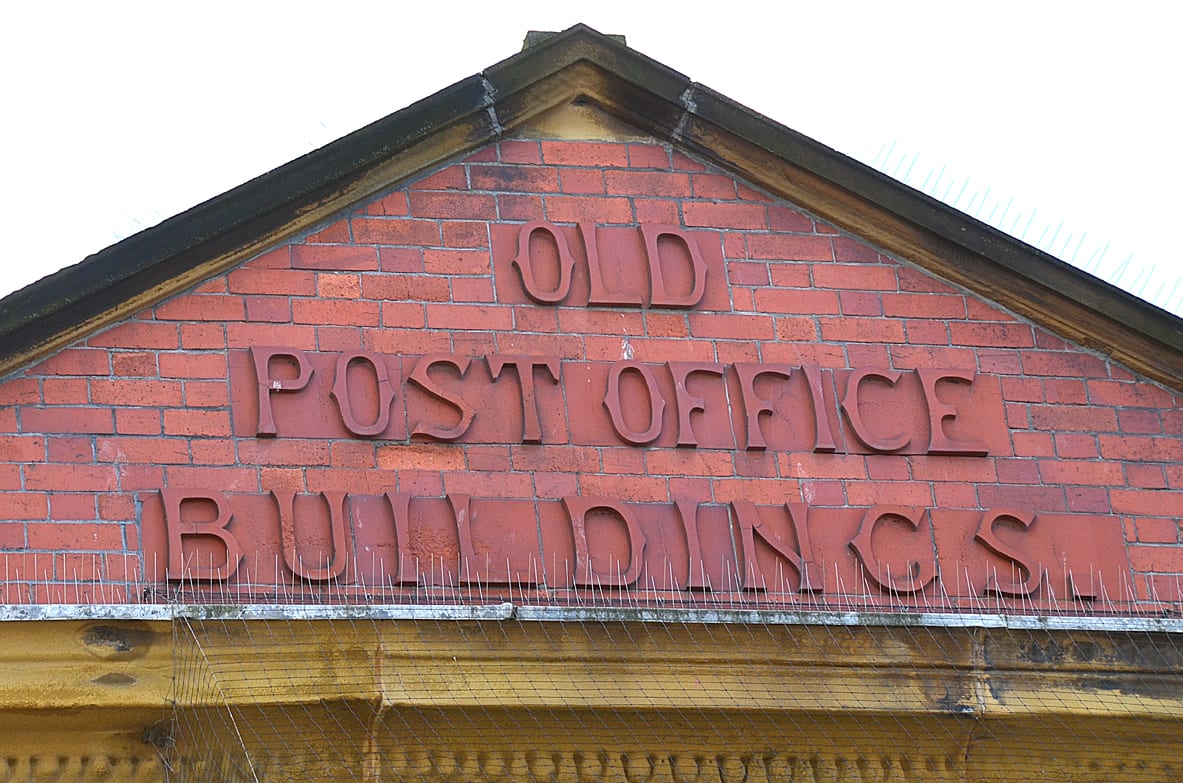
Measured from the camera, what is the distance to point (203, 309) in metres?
5.96

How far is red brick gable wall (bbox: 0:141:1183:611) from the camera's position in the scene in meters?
5.65

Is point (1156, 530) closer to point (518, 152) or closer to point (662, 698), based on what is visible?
point (662, 698)

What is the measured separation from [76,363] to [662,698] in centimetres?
194

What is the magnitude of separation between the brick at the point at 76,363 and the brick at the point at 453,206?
107cm

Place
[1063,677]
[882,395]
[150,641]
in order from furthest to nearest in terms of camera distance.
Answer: [882,395], [1063,677], [150,641]

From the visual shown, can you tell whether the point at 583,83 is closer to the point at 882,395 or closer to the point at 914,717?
the point at 882,395

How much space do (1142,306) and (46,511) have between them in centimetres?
342

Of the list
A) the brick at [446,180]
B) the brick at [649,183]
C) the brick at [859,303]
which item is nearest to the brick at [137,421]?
the brick at [446,180]

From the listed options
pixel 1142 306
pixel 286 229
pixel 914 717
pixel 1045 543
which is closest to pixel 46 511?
pixel 286 229

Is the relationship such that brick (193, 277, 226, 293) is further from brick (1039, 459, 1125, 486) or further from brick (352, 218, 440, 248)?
brick (1039, 459, 1125, 486)

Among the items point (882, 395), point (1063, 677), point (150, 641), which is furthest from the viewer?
point (882, 395)

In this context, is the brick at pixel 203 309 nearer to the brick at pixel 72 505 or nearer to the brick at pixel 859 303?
the brick at pixel 72 505

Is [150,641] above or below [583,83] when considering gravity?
below

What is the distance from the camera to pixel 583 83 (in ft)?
21.4
